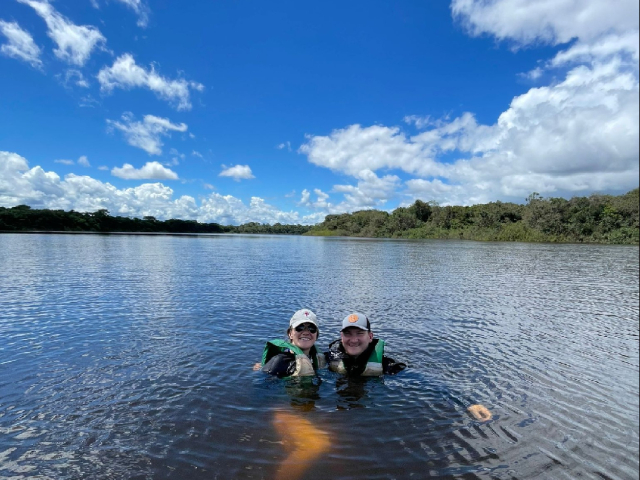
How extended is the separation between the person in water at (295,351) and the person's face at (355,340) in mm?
844

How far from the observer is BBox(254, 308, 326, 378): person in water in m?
9.70

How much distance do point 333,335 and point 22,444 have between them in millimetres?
10419

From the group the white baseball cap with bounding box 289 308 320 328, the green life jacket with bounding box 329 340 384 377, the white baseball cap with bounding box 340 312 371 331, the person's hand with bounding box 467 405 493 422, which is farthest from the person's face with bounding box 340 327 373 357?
the person's hand with bounding box 467 405 493 422

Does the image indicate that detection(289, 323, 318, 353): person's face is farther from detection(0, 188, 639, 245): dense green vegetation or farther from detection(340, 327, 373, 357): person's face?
detection(0, 188, 639, 245): dense green vegetation

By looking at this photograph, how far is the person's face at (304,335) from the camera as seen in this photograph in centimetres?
995

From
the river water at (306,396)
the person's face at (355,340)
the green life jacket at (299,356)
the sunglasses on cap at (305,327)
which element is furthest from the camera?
the person's face at (355,340)

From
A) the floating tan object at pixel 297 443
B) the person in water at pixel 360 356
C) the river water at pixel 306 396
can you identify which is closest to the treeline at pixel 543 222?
the river water at pixel 306 396

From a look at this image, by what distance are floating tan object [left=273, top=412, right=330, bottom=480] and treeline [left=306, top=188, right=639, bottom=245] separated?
93.5 m

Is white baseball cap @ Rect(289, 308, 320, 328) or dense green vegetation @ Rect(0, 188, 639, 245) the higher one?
dense green vegetation @ Rect(0, 188, 639, 245)

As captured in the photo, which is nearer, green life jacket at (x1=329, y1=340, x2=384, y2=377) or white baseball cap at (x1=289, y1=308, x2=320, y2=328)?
white baseball cap at (x1=289, y1=308, x2=320, y2=328)

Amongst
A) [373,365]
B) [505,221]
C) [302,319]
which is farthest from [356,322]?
[505,221]

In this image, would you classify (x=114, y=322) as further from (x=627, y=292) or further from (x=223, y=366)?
(x=627, y=292)

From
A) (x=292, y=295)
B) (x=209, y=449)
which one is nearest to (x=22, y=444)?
(x=209, y=449)

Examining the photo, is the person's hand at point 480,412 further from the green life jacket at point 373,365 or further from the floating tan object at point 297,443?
the floating tan object at point 297,443
